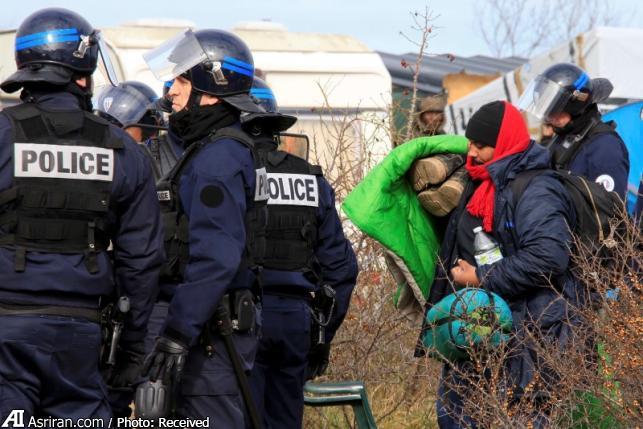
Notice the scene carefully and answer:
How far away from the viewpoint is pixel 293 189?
220 inches

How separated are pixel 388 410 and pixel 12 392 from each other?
340cm

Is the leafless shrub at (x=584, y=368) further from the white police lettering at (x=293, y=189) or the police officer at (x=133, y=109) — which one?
the police officer at (x=133, y=109)

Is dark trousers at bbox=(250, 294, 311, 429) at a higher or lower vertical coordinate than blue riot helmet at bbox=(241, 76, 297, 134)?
lower

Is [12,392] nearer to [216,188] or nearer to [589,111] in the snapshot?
[216,188]

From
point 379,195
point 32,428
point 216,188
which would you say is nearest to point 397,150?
point 379,195

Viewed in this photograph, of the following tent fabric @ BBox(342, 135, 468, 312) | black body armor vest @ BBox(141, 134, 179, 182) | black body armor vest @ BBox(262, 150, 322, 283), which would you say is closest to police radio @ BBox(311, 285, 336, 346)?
black body armor vest @ BBox(262, 150, 322, 283)

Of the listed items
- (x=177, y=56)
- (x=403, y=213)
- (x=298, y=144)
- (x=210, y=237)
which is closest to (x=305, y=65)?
(x=298, y=144)

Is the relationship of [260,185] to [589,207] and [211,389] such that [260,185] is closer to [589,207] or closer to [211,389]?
[211,389]

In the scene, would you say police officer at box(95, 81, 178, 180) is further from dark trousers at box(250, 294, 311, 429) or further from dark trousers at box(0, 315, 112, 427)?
dark trousers at box(0, 315, 112, 427)

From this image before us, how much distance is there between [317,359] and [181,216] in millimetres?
1690

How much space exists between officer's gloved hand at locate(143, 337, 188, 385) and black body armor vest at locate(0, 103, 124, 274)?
0.38 m

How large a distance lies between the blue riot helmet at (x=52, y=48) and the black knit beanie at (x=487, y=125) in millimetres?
1886

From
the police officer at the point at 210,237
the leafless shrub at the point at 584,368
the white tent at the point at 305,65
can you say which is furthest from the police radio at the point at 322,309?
the white tent at the point at 305,65

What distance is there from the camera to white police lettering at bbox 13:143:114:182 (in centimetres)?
420
